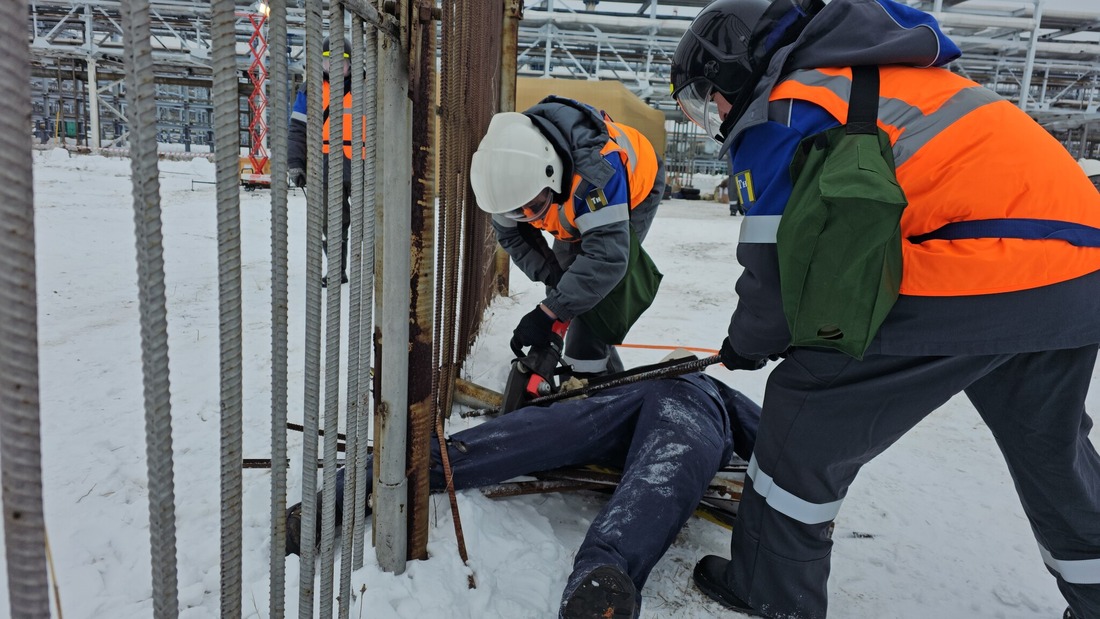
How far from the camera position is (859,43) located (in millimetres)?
1610

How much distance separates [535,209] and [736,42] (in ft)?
3.95

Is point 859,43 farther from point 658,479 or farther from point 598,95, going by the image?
point 598,95

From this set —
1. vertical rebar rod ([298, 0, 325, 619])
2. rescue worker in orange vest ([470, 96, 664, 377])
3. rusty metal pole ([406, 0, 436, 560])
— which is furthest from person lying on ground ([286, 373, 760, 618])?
vertical rebar rod ([298, 0, 325, 619])

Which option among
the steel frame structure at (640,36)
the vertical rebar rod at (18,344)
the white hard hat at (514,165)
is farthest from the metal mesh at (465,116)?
the steel frame structure at (640,36)

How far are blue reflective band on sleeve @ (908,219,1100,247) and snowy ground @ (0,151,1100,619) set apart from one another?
46.2 inches

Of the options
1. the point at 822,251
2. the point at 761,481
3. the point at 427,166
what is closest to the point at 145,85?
the point at 427,166

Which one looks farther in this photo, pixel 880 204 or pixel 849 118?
pixel 849 118

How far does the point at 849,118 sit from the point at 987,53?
19822mm

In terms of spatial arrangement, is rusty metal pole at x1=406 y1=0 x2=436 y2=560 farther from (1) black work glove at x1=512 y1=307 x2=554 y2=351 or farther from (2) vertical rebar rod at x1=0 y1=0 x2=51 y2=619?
(2) vertical rebar rod at x1=0 y1=0 x2=51 y2=619

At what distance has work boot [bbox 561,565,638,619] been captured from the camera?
5.34 feet

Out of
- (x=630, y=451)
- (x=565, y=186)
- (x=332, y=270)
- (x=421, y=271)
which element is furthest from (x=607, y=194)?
(x=332, y=270)

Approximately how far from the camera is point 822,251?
1.54 metres

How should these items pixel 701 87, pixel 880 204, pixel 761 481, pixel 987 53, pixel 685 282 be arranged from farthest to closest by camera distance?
pixel 987 53
pixel 685 282
pixel 701 87
pixel 761 481
pixel 880 204

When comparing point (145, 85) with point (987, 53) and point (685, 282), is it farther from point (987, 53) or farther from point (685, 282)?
point (987, 53)
